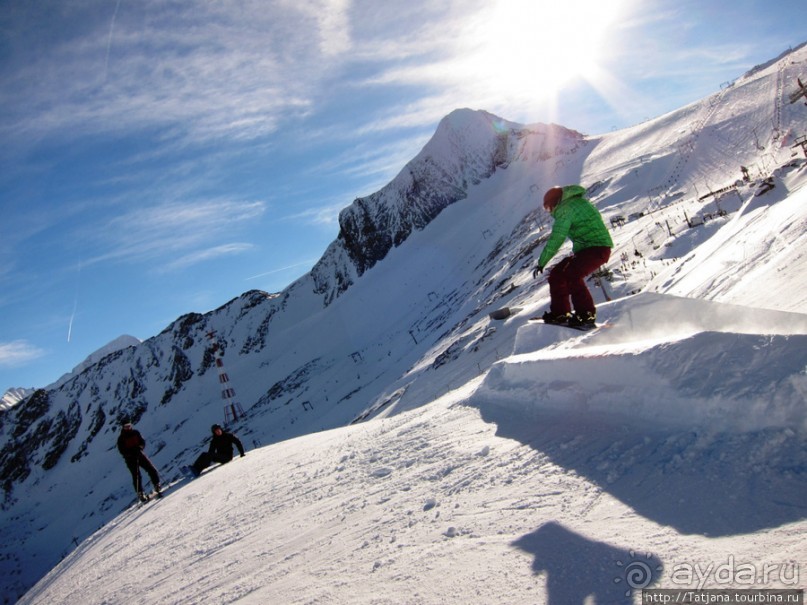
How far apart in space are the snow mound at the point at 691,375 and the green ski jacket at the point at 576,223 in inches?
63.9

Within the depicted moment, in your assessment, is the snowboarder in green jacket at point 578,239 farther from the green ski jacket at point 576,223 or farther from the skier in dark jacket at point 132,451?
the skier in dark jacket at point 132,451

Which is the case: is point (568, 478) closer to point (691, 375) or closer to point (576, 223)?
point (691, 375)

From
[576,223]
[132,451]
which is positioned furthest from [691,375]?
[132,451]

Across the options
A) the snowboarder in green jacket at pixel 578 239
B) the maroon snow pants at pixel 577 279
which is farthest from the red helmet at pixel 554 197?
the maroon snow pants at pixel 577 279

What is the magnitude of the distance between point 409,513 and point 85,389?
131 metres

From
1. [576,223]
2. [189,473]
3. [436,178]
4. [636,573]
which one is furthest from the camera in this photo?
[436,178]

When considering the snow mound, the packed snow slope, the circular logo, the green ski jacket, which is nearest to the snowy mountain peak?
the green ski jacket

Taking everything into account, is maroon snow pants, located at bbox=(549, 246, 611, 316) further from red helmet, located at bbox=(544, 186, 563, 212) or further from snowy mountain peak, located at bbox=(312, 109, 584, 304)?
snowy mountain peak, located at bbox=(312, 109, 584, 304)

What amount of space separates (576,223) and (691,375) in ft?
12.3

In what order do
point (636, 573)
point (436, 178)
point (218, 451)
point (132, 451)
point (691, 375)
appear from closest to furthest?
1. point (636, 573)
2. point (691, 375)
3. point (218, 451)
4. point (132, 451)
5. point (436, 178)

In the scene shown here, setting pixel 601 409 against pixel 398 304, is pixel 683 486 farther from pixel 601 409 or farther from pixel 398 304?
pixel 398 304

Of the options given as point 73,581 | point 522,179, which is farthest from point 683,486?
point 522,179

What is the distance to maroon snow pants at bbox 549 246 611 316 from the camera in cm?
618

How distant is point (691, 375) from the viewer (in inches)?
110
